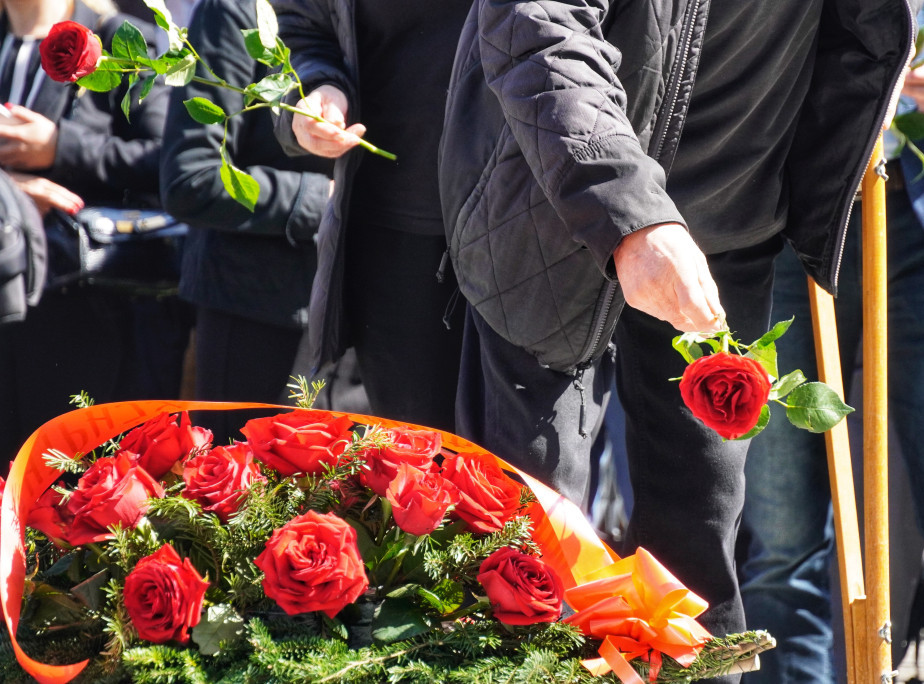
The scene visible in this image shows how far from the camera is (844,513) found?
5.73ft

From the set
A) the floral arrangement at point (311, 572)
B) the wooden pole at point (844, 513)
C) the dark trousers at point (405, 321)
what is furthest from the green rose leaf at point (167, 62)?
the wooden pole at point (844, 513)

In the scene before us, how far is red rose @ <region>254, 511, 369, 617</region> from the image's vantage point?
3.10 feet

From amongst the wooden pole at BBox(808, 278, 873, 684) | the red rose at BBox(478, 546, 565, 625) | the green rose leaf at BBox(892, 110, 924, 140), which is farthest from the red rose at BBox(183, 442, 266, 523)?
the green rose leaf at BBox(892, 110, 924, 140)

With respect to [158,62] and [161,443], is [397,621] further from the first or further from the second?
[158,62]

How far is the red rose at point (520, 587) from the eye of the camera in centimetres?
101

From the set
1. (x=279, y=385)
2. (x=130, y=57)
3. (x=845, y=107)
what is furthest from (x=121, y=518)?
(x=279, y=385)

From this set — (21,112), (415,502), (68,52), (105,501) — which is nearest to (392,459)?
(415,502)

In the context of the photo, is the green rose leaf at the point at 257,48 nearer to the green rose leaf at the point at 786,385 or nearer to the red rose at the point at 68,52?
the red rose at the point at 68,52

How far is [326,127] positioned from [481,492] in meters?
0.89

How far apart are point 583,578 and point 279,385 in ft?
4.73

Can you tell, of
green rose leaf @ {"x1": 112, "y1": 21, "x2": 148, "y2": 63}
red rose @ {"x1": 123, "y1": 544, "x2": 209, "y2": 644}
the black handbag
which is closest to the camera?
red rose @ {"x1": 123, "y1": 544, "x2": 209, "y2": 644}

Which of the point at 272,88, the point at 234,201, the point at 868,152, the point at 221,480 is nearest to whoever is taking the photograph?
the point at 221,480

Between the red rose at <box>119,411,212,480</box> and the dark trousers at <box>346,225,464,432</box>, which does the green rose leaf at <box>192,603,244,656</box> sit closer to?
the red rose at <box>119,411,212,480</box>

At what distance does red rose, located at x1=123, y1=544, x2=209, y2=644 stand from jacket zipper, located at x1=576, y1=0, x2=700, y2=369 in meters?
0.69
